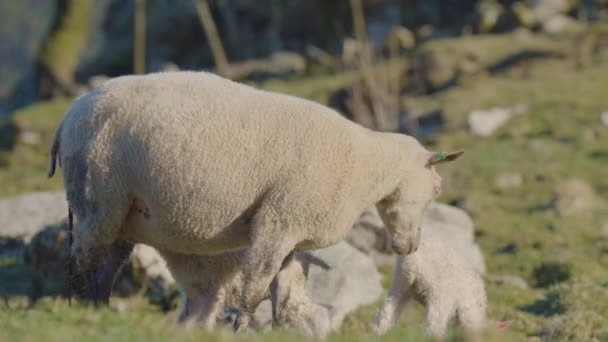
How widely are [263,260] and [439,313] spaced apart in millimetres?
2186

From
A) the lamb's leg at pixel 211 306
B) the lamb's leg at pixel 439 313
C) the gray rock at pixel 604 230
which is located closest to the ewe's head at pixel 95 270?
the lamb's leg at pixel 211 306

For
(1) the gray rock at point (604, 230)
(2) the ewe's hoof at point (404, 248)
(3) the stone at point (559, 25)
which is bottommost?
(3) the stone at point (559, 25)

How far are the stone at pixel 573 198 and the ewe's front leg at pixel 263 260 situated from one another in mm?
11228

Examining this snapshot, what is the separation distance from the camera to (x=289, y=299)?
10.1 meters

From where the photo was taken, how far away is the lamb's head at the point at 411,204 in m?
10.2

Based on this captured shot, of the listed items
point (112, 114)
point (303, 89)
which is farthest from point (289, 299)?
point (303, 89)

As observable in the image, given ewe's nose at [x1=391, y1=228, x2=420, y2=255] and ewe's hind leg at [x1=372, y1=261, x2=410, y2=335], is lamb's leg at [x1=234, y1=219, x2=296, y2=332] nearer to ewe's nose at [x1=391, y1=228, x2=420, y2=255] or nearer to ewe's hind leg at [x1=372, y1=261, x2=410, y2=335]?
ewe's nose at [x1=391, y1=228, x2=420, y2=255]

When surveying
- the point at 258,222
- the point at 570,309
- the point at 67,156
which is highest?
the point at 67,156

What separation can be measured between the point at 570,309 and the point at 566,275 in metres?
2.88

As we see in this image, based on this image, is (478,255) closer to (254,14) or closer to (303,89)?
(303,89)

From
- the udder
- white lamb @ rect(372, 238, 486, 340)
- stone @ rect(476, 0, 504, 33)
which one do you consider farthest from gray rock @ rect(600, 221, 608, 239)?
stone @ rect(476, 0, 504, 33)

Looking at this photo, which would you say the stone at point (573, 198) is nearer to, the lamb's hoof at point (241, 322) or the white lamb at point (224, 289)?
the white lamb at point (224, 289)

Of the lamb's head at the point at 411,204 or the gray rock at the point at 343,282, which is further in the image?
the gray rock at the point at 343,282

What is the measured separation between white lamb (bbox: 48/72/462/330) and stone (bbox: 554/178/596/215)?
1070 centimetres
